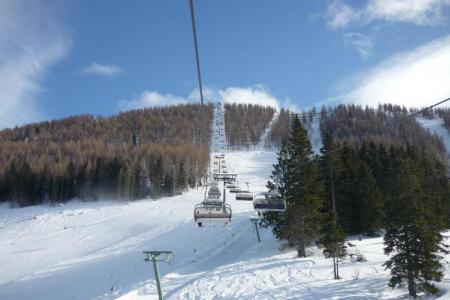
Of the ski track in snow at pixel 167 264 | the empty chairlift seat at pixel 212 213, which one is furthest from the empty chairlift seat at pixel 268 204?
the empty chairlift seat at pixel 212 213

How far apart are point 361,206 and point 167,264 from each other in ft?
69.3

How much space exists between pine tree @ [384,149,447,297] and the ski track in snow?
1.48m

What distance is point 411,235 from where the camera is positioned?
2200 cm

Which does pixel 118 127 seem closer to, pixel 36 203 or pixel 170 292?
pixel 36 203

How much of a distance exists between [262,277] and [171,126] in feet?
519

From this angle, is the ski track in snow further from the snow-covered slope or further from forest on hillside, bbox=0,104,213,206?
the snow-covered slope

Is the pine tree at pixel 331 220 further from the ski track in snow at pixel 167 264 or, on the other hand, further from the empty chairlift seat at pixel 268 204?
the empty chairlift seat at pixel 268 204

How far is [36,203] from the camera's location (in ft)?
312

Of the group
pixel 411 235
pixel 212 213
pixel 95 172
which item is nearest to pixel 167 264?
pixel 212 213

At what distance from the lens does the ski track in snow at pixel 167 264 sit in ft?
82.2

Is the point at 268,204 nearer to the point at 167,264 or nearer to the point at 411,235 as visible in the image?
the point at 411,235

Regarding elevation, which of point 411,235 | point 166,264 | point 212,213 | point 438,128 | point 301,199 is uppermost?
point 438,128

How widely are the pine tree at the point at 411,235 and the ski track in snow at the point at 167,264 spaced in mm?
1476

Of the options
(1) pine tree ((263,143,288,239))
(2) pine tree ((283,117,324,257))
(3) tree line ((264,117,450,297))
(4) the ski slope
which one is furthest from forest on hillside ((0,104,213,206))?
(2) pine tree ((283,117,324,257))
